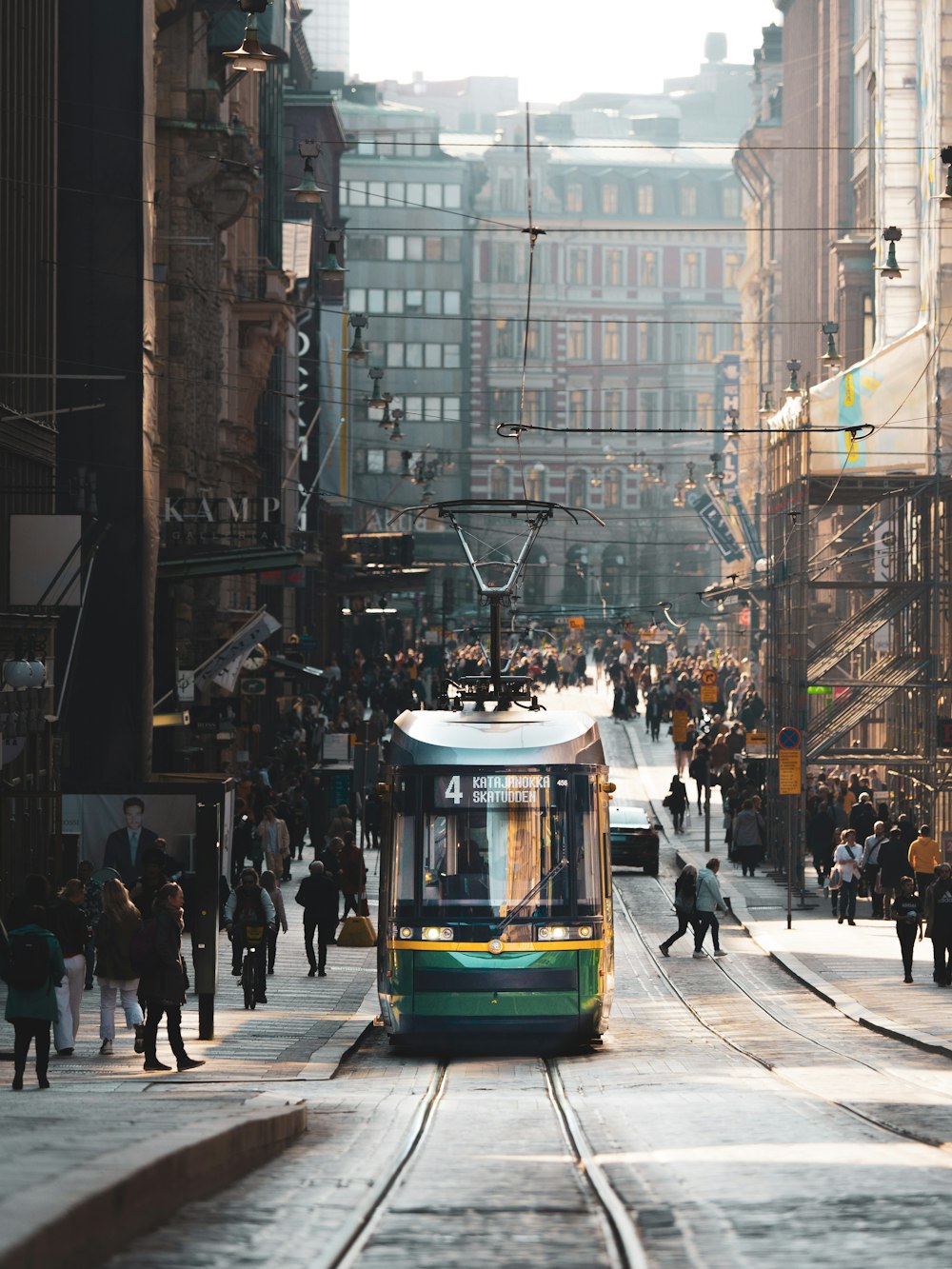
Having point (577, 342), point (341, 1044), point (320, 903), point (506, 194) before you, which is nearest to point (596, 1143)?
point (341, 1044)

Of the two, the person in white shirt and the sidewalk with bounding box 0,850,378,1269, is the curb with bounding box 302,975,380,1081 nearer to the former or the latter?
the sidewalk with bounding box 0,850,378,1269

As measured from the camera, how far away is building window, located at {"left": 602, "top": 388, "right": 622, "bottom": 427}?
12862 cm

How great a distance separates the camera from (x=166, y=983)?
17.6 metres

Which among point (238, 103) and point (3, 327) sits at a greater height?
point (238, 103)

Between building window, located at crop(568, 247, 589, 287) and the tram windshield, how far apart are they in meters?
114

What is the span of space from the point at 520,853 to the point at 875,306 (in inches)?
1728

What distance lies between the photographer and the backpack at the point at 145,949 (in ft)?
57.9

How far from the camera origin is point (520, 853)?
61.0 feet

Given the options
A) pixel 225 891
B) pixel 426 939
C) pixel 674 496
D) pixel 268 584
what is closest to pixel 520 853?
pixel 426 939

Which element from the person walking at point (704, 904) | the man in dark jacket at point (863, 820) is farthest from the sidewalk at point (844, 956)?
the man in dark jacket at point (863, 820)

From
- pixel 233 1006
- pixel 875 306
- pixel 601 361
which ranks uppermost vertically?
pixel 601 361

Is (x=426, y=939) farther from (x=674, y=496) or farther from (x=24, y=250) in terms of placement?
(x=674, y=496)

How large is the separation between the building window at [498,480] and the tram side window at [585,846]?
10660 cm

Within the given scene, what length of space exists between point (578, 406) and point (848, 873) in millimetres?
96596
